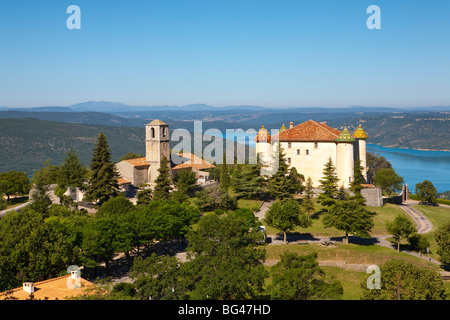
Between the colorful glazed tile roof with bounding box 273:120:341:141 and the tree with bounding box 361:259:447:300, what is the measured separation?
1207 inches

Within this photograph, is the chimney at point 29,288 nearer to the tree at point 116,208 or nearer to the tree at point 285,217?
the tree at point 116,208

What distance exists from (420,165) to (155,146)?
130133mm

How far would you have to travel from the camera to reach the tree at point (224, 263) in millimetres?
15875

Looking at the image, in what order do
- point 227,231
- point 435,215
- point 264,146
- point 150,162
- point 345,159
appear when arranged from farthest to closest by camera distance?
point 150,162 < point 264,146 < point 345,159 < point 435,215 < point 227,231

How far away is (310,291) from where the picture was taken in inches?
617

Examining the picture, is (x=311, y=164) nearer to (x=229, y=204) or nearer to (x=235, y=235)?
(x=229, y=204)

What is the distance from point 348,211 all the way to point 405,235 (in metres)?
5.03

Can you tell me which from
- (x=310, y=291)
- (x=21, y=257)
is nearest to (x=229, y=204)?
(x=21, y=257)

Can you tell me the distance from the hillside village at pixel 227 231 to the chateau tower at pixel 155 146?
0.41 ft

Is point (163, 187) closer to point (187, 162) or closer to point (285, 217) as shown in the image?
point (187, 162)

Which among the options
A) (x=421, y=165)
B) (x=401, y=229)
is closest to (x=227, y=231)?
(x=401, y=229)

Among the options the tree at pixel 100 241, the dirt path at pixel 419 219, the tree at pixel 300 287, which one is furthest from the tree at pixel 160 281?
the dirt path at pixel 419 219

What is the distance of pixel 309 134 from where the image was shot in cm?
4828
